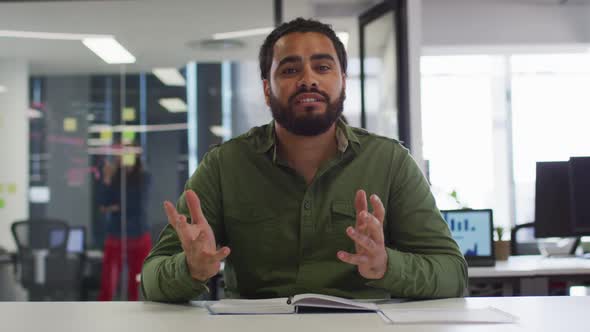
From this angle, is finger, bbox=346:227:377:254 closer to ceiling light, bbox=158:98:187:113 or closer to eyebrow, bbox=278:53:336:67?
eyebrow, bbox=278:53:336:67

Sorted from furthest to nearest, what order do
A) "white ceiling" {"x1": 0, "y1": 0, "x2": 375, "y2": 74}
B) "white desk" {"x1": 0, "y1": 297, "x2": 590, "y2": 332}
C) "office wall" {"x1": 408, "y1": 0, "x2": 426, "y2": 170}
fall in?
"white ceiling" {"x1": 0, "y1": 0, "x2": 375, "y2": 74} < "office wall" {"x1": 408, "y1": 0, "x2": 426, "y2": 170} < "white desk" {"x1": 0, "y1": 297, "x2": 590, "y2": 332}

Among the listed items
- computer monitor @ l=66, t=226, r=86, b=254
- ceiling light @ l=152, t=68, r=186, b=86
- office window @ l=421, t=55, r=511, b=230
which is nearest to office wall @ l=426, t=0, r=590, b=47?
office window @ l=421, t=55, r=511, b=230

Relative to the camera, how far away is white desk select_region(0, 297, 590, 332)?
1.21 m

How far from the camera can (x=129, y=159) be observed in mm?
6062

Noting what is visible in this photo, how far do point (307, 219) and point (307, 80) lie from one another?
0.38 metres

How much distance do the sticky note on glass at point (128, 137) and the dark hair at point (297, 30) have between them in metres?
4.28

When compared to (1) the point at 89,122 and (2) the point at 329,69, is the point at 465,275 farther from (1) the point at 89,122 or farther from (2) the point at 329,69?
(1) the point at 89,122

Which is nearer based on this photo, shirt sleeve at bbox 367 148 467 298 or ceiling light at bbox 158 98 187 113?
shirt sleeve at bbox 367 148 467 298

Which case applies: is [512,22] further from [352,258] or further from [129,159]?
[352,258]

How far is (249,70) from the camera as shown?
616 centimetres

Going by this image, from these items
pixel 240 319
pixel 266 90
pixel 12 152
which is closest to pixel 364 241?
pixel 240 319

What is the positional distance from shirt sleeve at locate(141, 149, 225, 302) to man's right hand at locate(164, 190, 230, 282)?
0.04 m

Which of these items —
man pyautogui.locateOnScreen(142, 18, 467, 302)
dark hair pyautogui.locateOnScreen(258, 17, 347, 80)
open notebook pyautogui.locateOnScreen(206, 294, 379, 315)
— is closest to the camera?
open notebook pyautogui.locateOnScreen(206, 294, 379, 315)

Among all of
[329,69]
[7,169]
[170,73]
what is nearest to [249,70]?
[170,73]
